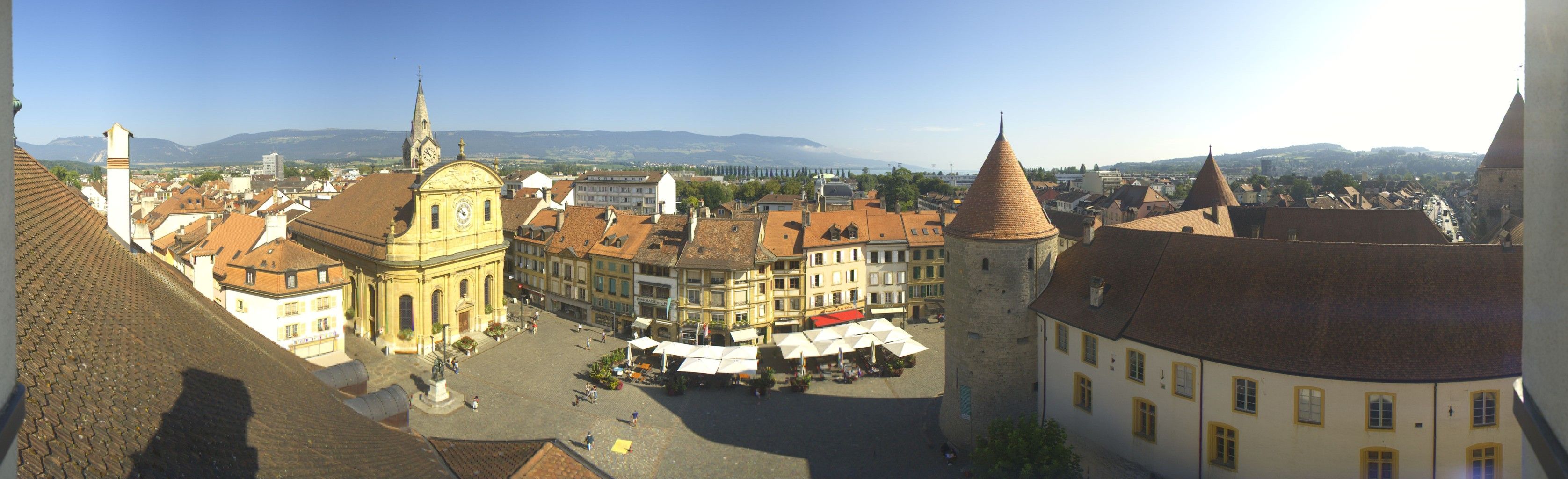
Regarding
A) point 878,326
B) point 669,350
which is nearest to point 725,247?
point 669,350

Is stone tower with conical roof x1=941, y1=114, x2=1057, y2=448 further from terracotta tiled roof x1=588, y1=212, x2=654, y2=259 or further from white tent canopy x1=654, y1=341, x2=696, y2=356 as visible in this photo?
terracotta tiled roof x1=588, y1=212, x2=654, y2=259

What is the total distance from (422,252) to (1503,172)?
68.6m

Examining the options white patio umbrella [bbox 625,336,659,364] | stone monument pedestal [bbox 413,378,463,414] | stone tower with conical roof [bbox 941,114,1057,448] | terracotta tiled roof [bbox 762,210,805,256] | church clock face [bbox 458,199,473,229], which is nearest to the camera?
stone tower with conical roof [bbox 941,114,1057,448]

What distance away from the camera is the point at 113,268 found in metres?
9.42

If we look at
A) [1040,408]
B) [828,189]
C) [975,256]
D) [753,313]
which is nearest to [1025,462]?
[1040,408]

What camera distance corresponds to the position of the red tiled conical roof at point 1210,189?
50.5 m

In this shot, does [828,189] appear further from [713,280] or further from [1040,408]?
[1040,408]

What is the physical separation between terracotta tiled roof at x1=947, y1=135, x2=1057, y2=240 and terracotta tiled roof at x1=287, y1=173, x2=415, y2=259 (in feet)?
99.7

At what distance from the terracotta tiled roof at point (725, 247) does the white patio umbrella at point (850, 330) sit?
629 cm

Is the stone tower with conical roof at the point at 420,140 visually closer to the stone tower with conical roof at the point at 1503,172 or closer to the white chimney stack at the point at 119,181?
the white chimney stack at the point at 119,181

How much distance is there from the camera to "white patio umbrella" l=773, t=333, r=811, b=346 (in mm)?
37188

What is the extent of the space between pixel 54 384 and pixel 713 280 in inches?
1463

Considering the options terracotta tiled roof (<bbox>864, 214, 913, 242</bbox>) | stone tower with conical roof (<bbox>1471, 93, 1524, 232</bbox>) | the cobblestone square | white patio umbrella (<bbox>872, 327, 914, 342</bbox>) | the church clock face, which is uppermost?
stone tower with conical roof (<bbox>1471, 93, 1524, 232</bbox>)

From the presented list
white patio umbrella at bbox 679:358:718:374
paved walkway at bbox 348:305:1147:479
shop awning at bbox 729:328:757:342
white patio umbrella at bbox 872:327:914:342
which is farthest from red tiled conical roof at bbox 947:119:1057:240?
shop awning at bbox 729:328:757:342
